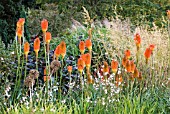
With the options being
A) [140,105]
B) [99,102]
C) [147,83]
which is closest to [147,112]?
[140,105]

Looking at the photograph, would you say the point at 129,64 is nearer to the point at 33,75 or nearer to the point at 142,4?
the point at 33,75

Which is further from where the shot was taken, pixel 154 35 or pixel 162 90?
pixel 154 35

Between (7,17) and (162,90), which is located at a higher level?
(7,17)

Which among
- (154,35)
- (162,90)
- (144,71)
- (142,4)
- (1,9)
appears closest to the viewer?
(162,90)

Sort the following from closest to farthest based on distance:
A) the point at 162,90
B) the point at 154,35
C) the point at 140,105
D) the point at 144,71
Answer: the point at 140,105 → the point at 162,90 → the point at 144,71 → the point at 154,35

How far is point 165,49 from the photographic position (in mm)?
6055

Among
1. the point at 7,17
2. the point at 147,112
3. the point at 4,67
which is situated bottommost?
the point at 147,112

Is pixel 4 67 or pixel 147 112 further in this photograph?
pixel 4 67

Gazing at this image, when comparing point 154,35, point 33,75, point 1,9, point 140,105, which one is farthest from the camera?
point 1,9

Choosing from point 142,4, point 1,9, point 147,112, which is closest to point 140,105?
point 147,112

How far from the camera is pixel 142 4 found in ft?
46.1

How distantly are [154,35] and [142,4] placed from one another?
312 inches

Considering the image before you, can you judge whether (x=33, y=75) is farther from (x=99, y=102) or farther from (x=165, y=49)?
(x=165, y=49)

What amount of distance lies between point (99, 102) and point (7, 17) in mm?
3240
